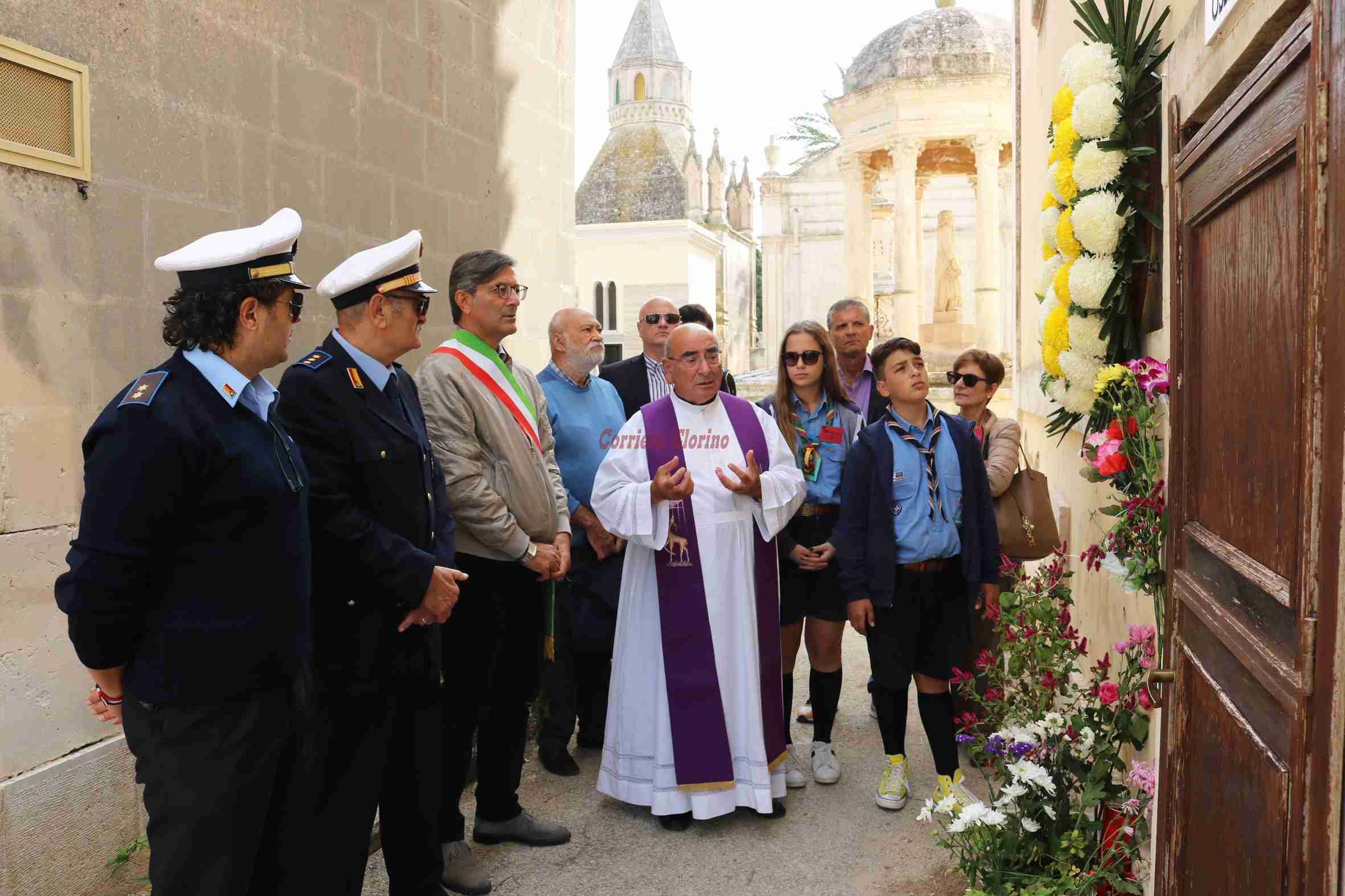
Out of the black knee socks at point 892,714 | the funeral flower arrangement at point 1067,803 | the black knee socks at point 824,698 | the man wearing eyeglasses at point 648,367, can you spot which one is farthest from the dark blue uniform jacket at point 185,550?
the man wearing eyeglasses at point 648,367

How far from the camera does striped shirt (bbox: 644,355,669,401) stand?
581 cm

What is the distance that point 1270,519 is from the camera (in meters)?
1.96

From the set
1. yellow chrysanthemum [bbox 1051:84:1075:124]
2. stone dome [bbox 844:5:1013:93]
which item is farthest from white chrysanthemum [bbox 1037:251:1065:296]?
stone dome [bbox 844:5:1013:93]

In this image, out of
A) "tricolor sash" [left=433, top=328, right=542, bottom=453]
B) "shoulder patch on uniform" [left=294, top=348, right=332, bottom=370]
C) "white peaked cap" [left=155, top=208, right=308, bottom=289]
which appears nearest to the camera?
"white peaked cap" [left=155, top=208, right=308, bottom=289]

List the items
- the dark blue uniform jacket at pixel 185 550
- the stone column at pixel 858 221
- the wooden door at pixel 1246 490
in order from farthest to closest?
the stone column at pixel 858 221 → the dark blue uniform jacket at pixel 185 550 → the wooden door at pixel 1246 490

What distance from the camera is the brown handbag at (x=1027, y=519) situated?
191 inches

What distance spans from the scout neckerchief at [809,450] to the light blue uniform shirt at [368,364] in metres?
2.17

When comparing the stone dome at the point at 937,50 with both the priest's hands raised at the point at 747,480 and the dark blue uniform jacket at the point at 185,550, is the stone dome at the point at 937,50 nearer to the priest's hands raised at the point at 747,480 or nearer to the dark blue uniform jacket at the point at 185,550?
the priest's hands raised at the point at 747,480

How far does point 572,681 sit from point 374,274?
2.63m

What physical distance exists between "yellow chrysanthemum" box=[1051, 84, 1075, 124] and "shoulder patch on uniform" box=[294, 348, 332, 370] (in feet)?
9.81

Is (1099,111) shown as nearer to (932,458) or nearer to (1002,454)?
(932,458)

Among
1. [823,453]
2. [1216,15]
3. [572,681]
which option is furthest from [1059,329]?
[572,681]

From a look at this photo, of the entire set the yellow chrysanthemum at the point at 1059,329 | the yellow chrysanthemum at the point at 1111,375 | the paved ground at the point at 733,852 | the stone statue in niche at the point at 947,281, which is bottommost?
the paved ground at the point at 733,852

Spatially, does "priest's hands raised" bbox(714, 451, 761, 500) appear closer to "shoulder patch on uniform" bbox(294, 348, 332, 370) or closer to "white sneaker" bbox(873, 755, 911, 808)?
"white sneaker" bbox(873, 755, 911, 808)
